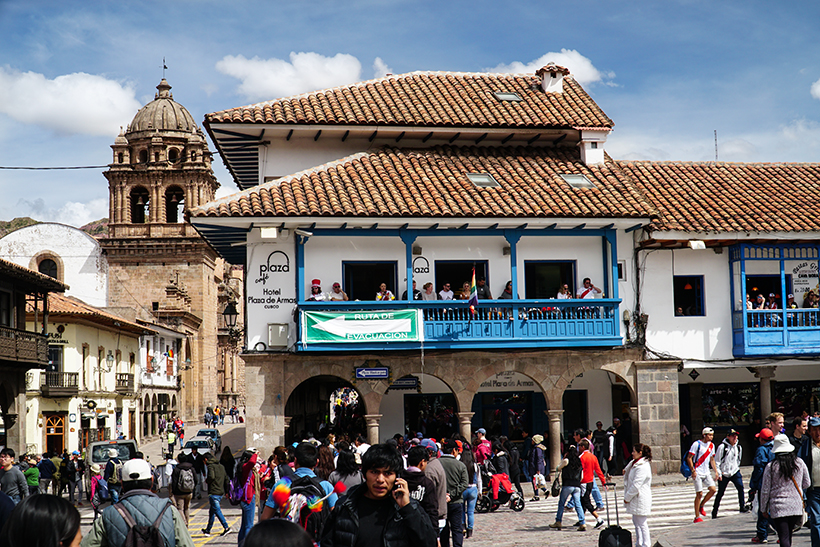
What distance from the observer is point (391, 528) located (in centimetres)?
564

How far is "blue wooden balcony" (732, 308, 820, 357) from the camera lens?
77.9 ft

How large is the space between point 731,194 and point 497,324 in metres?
8.45

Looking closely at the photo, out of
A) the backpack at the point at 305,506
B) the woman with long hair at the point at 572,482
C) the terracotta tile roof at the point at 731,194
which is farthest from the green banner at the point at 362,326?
the backpack at the point at 305,506

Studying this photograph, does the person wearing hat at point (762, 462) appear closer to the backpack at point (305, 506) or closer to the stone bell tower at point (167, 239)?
the backpack at point (305, 506)

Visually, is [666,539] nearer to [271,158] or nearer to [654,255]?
[654,255]

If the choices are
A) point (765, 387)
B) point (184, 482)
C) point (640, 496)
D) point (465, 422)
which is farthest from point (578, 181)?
point (640, 496)

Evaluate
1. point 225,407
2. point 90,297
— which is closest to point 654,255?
point 90,297

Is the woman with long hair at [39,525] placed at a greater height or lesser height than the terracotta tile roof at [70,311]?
lesser

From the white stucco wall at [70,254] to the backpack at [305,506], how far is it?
2362 inches

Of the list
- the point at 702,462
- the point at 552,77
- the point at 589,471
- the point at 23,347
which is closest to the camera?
the point at 702,462

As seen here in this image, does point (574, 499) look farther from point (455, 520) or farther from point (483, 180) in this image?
point (483, 180)

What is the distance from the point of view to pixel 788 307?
965 inches

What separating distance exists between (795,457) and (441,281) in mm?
13815

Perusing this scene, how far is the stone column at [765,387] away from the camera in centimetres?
2458
